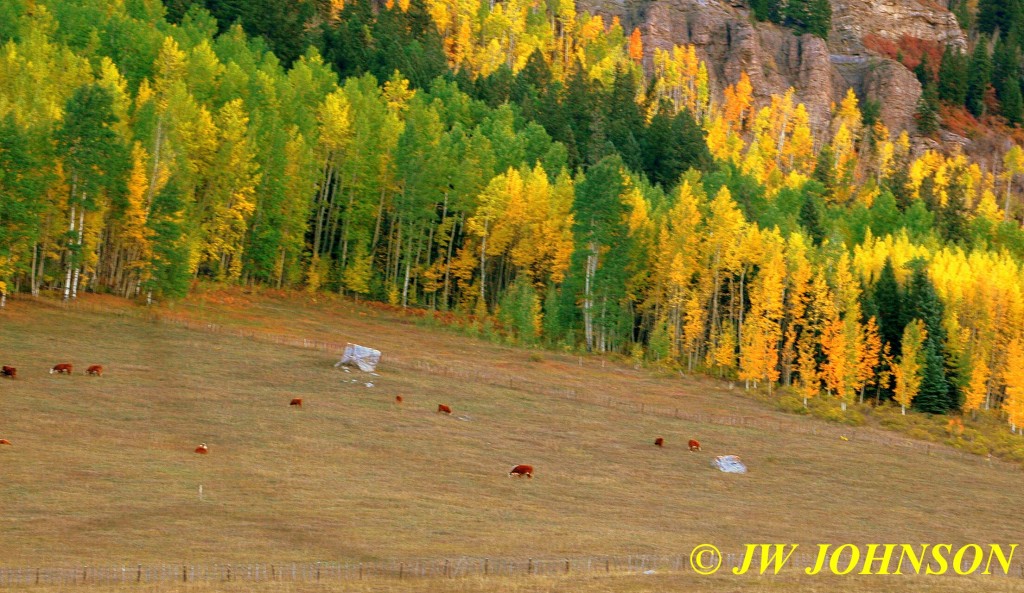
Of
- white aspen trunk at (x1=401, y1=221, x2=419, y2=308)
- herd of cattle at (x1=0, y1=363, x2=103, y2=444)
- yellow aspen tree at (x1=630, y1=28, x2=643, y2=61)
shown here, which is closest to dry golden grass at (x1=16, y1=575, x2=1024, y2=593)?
herd of cattle at (x1=0, y1=363, x2=103, y2=444)

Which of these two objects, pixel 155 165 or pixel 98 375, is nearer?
pixel 98 375

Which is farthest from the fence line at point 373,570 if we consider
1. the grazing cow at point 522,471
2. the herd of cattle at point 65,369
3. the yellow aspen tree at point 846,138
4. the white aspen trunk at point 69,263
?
the yellow aspen tree at point 846,138

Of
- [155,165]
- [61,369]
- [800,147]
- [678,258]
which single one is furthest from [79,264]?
[800,147]

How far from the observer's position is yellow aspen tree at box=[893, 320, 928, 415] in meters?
88.6

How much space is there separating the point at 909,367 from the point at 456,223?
43896mm

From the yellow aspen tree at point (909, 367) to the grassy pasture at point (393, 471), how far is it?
54.9 ft

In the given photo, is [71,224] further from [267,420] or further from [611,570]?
[611,570]

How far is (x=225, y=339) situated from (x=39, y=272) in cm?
1519

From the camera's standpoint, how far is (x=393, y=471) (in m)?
46.1

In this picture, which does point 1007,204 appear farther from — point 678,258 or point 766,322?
point 766,322

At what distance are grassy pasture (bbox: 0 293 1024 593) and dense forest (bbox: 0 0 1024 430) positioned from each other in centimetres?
900

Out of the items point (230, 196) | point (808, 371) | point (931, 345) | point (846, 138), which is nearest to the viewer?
point (808, 371)

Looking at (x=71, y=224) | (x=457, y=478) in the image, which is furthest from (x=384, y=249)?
(x=457, y=478)

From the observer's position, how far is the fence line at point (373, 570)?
2970 centimetres
